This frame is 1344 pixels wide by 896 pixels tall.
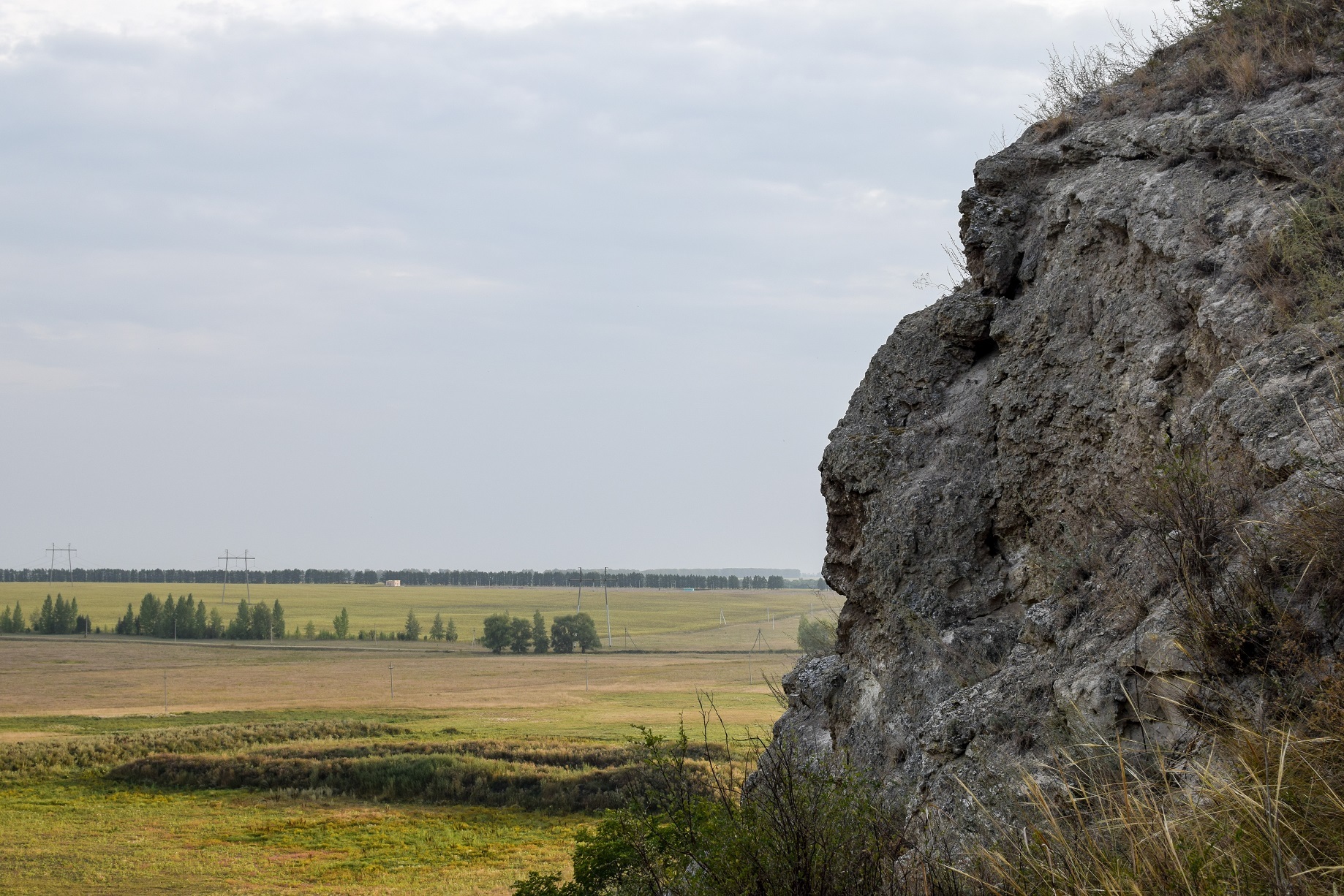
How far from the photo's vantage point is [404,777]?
52.9 metres

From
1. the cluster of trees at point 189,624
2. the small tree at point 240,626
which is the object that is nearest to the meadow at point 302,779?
the small tree at point 240,626

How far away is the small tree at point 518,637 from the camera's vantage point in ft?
568

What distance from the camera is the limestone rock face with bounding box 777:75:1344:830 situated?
6082mm

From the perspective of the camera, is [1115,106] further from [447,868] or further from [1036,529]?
[447,868]

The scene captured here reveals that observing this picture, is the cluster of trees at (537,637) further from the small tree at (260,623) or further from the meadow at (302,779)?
the meadow at (302,779)

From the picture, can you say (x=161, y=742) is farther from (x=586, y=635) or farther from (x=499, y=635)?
(x=586, y=635)

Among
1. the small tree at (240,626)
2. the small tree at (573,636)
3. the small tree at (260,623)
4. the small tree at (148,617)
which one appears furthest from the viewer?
the small tree at (260,623)

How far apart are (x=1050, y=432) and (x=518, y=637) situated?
17174 centimetres

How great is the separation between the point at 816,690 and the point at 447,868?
31372 mm

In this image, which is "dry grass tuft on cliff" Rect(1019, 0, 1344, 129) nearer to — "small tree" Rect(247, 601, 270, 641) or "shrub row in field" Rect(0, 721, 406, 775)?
"shrub row in field" Rect(0, 721, 406, 775)

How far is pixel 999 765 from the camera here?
6.18 meters

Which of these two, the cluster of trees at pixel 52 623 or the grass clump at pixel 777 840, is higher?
the grass clump at pixel 777 840

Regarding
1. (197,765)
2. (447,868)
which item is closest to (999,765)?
(447,868)

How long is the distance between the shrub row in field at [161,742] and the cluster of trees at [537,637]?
96.4m
